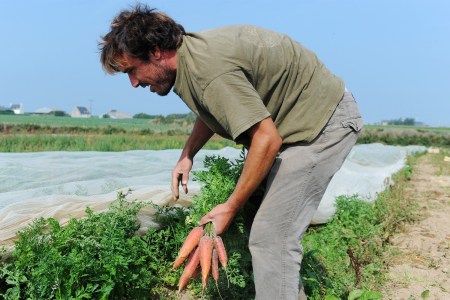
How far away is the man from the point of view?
208 cm

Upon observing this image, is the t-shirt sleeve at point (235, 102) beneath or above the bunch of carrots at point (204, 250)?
above

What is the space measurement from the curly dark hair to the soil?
255 cm

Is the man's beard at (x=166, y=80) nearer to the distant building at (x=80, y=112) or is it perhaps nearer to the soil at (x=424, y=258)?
the soil at (x=424, y=258)

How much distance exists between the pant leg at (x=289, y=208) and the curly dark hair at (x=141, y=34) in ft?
2.47

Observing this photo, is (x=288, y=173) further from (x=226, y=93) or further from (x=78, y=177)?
(x=78, y=177)

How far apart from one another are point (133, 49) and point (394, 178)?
25.6 ft

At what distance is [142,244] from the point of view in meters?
3.38

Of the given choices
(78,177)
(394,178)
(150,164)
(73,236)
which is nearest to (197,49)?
(73,236)

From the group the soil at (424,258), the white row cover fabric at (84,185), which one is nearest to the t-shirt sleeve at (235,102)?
the white row cover fabric at (84,185)

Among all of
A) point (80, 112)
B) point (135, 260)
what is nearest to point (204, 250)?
point (135, 260)

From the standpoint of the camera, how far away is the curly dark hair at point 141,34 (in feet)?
7.30

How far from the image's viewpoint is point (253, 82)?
2238 mm

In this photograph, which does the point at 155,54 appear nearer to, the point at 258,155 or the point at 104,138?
the point at 258,155

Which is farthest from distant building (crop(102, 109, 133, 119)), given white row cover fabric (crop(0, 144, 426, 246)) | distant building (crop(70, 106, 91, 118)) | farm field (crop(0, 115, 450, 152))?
white row cover fabric (crop(0, 144, 426, 246))
